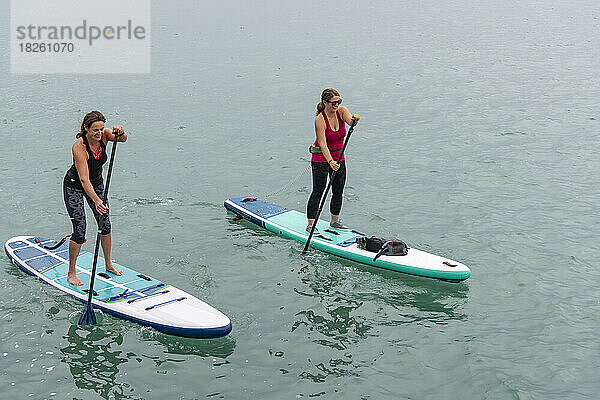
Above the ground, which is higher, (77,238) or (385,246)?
(77,238)

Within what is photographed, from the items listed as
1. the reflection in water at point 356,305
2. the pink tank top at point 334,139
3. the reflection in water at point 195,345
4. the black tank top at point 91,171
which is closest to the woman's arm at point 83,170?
the black tank top at point 91,171

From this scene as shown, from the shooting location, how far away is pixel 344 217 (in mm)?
13430

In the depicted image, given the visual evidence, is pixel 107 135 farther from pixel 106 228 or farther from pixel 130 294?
pixel 130 294

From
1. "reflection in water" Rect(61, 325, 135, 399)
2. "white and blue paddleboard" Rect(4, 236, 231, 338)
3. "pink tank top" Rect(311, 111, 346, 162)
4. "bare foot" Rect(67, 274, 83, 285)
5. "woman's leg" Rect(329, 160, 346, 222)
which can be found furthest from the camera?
"woman's leg" Rect(329, 160, 346, 222)

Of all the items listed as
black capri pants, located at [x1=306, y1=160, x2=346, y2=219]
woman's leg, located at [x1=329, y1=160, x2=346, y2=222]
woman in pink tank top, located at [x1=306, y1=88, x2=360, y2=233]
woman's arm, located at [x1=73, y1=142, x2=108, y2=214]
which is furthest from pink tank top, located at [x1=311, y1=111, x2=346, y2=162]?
woman's arm, located at [x1=73, y1=142, x2=108, y2=214]

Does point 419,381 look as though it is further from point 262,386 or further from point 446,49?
point 446,49

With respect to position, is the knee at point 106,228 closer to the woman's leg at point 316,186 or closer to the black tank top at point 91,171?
the black tank top at point 91,171

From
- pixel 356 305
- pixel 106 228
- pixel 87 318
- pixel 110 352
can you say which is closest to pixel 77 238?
pixel 106 228

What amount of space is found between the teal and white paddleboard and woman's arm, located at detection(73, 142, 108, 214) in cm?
382

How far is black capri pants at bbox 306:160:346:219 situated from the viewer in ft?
38.1

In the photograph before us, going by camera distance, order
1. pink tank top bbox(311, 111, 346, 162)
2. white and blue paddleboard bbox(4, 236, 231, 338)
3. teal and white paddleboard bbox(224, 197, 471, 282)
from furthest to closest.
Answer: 1. pink tank top bbox(311, 111, 346, 162)
2. teal and white paddleboard bbox(224, 197, 471, 282)
3. white and blue paddleboard bbox(4, 236, 231, 338)

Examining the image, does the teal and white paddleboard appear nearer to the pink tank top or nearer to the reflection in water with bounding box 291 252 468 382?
the reflection in water with bounding box 291 252 468 382

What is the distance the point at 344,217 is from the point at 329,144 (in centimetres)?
242

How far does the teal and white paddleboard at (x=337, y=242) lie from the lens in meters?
10.6
